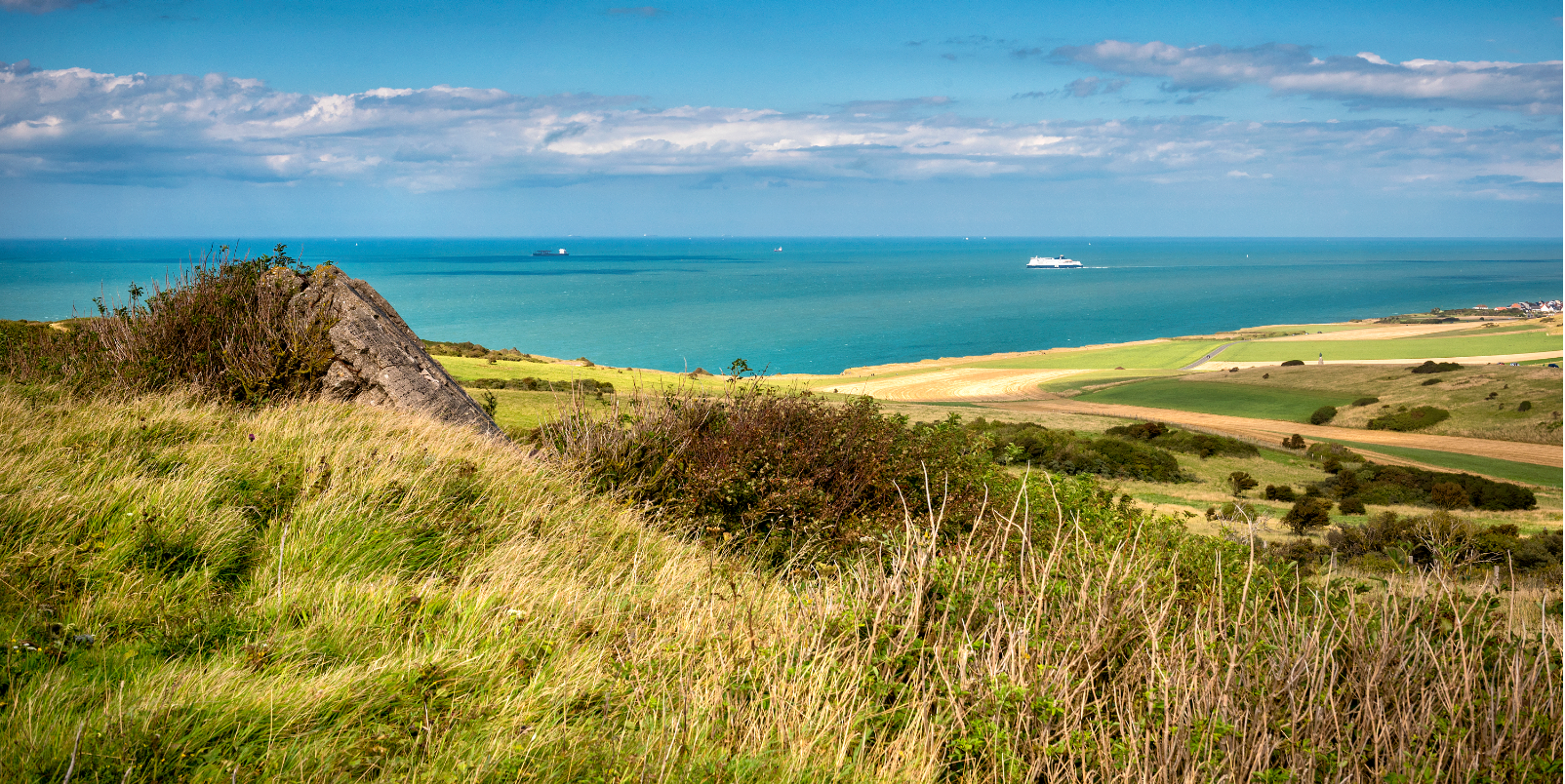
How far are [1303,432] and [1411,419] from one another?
8.02 metres

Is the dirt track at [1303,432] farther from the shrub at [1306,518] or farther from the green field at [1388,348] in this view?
the green field at [1388,348]

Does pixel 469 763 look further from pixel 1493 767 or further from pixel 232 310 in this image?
pixel 232 310

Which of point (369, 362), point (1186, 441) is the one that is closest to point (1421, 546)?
point (1186, 441)

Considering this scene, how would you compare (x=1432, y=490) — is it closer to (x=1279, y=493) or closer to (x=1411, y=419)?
(x=1279, y=493)

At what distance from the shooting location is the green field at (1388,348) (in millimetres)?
85375

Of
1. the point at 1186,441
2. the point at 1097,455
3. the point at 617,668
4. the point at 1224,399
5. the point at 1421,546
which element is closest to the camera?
the point at 617,668

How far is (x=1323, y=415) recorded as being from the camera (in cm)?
5375

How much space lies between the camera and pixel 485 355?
36750mm

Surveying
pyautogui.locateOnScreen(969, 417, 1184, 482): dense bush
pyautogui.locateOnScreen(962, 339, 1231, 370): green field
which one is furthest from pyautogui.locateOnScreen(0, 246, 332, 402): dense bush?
pyautogui.locateOnScreen(962, 339, 1231, 370): green field

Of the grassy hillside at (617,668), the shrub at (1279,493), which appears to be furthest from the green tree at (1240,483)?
the grassy hillside at (617,668)

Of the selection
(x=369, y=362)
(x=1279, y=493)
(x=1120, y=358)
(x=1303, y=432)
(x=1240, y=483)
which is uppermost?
(x=369, y=362)

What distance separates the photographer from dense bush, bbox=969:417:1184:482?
30.2 metres

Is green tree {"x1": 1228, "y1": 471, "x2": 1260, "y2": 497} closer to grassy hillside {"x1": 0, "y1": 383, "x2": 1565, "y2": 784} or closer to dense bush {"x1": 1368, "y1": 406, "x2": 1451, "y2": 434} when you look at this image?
dense bush {"x1": 1368, "y1": 406, "x2": 1451, "y2": 434}

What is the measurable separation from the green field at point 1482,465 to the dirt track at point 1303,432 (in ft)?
2.06
